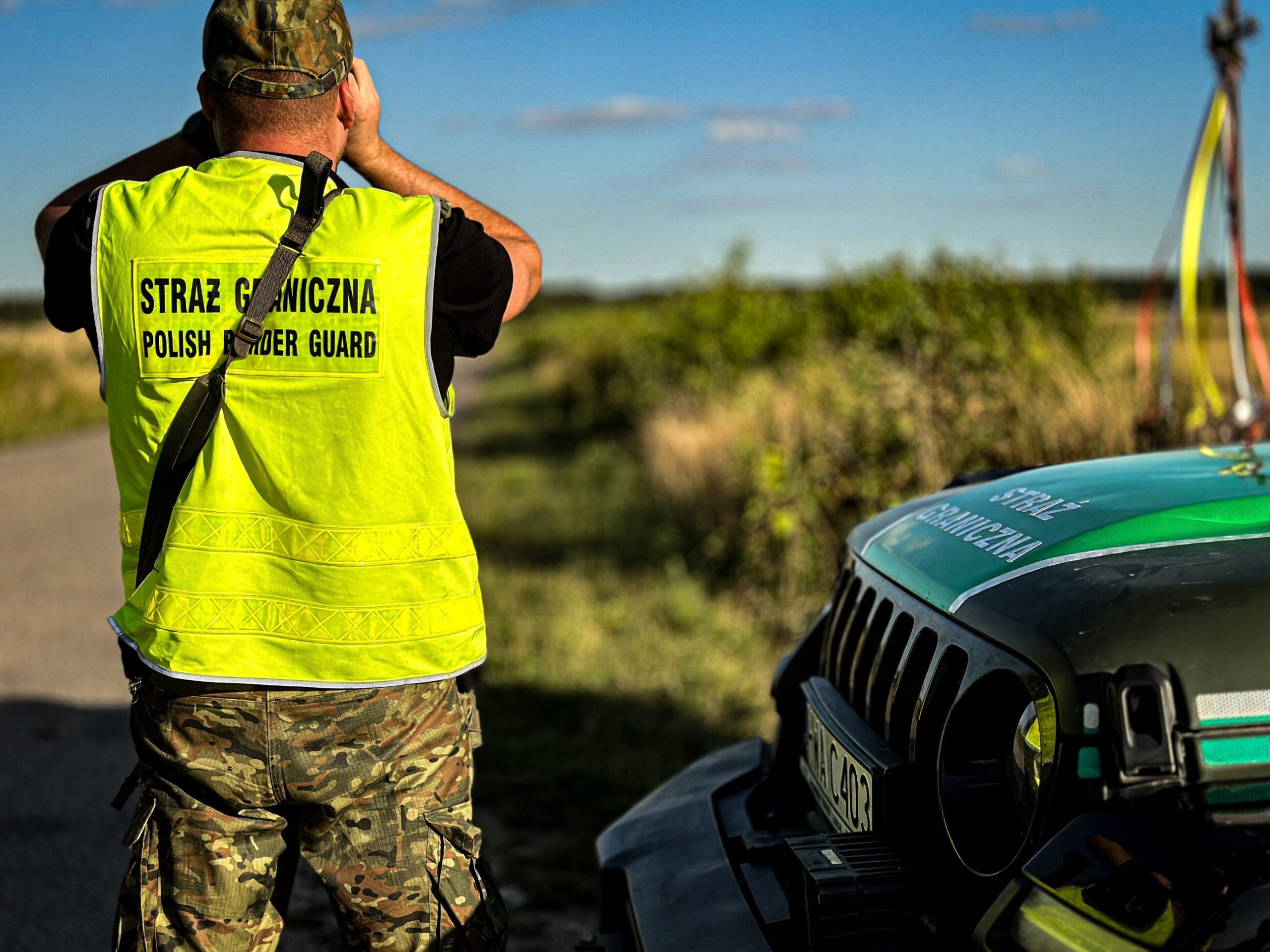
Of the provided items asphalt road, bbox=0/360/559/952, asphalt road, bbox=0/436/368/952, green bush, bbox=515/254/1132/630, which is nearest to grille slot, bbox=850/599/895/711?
asphalt road, bbox=0/360/559/952

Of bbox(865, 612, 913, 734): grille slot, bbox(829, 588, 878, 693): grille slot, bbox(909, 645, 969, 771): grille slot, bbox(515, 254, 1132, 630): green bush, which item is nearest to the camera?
bbox(909, 645, 969, 771): grille slot

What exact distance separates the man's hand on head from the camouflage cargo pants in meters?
1.00

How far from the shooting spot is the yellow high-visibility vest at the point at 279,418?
2000 mm

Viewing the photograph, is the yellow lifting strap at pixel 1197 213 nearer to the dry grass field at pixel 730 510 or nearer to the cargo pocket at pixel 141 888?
the dry grass field at pixel 730 510

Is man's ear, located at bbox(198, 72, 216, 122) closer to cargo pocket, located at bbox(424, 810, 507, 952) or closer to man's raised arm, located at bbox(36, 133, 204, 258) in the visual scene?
man's raised arm, located at bbox(36, 133, 204, 258)

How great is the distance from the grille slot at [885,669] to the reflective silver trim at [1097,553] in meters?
0.26

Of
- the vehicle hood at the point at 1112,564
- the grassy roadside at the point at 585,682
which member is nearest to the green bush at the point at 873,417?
the grassy roadside at the point at 585,682

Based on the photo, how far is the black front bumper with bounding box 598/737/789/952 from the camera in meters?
2.14

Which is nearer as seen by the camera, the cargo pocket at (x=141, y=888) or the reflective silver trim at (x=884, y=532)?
the cargo pocket at (x=141, y=888)

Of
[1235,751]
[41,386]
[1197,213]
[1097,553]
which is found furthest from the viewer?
[41,386]

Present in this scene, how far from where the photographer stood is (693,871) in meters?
2.37

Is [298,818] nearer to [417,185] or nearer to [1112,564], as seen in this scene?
[417,185]

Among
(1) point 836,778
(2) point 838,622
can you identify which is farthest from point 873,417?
(1) point 836,778

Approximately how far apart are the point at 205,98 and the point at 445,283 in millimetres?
559
